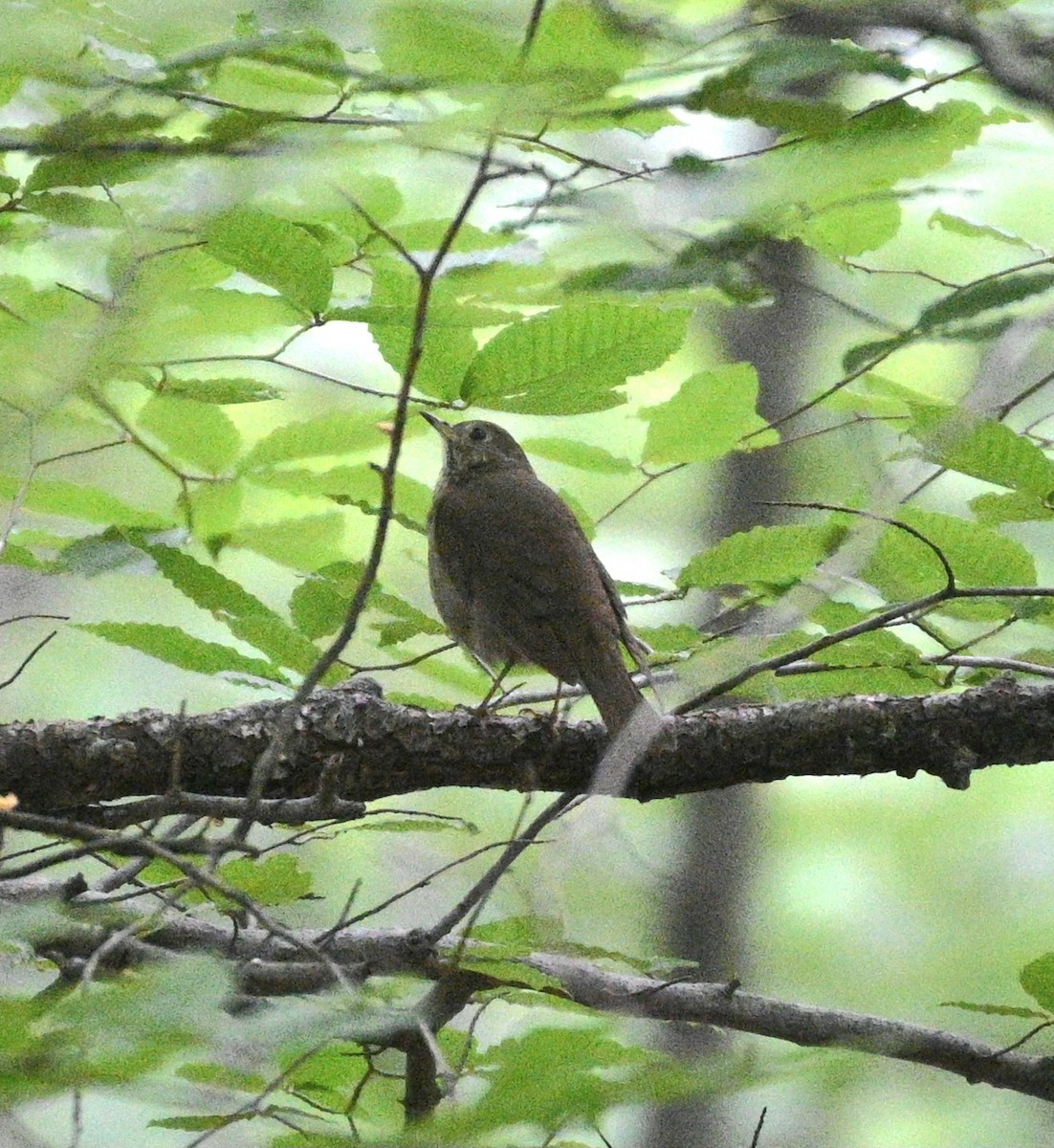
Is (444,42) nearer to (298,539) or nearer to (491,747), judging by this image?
(298,539)

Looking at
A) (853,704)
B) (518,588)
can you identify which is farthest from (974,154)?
(518,588)

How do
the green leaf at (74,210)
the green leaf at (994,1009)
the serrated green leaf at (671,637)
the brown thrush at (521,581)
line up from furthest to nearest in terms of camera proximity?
1. the brown thrush at (521,581)
2. the serrated green leaf at (671,637)
3. the green leaf at (994,1009)
4. the green leaf at (74,210)

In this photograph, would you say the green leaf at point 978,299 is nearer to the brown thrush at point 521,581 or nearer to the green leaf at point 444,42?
the green leaf at point 444,42

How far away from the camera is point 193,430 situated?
240cm

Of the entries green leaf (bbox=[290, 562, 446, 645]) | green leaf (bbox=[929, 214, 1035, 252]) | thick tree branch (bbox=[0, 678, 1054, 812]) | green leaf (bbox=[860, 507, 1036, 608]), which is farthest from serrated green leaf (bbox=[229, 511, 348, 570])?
green leaf (bbox=[929, 214, 1035, 252])

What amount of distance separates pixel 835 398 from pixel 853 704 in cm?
58

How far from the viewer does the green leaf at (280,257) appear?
6.16ft

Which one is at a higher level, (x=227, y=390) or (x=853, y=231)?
(x=853, y=231)

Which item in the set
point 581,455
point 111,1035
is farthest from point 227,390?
point 111,1035

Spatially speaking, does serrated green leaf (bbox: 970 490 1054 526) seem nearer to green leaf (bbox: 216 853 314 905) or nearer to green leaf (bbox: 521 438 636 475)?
green leaf (bbox: 521 438 636 475)

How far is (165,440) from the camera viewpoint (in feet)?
7.90

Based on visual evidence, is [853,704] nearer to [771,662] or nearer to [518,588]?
[771,662]

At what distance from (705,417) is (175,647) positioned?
1.04 meters

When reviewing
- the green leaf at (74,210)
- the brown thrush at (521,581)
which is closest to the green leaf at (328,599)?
the green leaf at (74,210)
